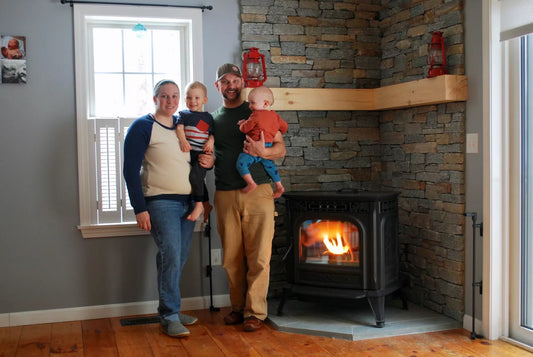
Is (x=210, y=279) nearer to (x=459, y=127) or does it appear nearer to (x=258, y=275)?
(x=258, y=275)

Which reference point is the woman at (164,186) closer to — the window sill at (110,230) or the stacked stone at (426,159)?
the window sill at (110,230)

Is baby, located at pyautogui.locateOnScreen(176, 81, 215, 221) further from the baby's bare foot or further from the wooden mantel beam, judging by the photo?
the wooden mantel beam

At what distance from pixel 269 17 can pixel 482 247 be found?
2.15 meters

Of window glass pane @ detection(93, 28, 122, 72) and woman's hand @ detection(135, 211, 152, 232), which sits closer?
woman's hand @ detection(135, 211, 152, 232)

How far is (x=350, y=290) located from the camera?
3.77 m

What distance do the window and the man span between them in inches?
20.4

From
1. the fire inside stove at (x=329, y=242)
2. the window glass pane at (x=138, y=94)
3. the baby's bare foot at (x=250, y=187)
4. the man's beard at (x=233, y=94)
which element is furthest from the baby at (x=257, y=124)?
the window glass pane at (x=138, y=94)

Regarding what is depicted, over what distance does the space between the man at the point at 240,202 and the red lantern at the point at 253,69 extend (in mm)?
243

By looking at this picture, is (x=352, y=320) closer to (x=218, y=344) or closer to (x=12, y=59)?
(x=218, y=344)

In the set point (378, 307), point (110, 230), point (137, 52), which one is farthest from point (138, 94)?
point (378, 307)

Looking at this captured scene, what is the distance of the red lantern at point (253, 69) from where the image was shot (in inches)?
159

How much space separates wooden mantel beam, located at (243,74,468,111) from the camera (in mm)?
3584

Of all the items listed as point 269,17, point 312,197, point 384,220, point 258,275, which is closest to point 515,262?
point 384,220

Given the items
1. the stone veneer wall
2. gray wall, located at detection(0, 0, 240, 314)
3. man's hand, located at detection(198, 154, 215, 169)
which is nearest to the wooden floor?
gray wall, located at detection(0, 0, 240, 314)
